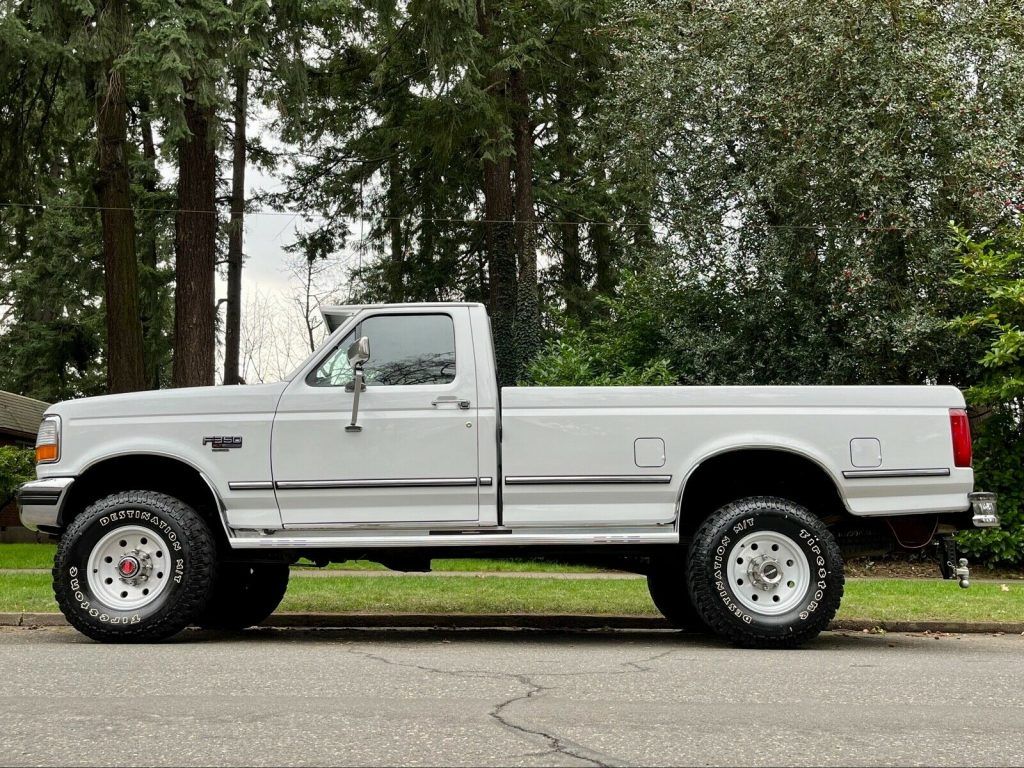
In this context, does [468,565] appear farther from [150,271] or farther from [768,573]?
[150,271]

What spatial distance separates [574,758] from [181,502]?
185 inches

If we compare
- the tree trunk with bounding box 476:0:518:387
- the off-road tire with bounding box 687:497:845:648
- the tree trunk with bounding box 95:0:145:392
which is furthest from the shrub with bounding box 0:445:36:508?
the off-road tire with bounding box 687:497:845:648

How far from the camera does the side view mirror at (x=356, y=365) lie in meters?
8.10

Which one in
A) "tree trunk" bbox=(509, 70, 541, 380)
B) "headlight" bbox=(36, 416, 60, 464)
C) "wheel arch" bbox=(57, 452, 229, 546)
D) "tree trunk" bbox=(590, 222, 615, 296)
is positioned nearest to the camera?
"headlight" bbox=(36, 416, 60, 464)

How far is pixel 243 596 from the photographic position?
9773 mm

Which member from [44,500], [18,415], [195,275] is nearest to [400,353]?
[44,500]

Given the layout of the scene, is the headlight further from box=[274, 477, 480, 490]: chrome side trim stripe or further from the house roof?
the house roof

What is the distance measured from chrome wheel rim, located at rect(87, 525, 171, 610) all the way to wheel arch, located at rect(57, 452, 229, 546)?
45 centimetres

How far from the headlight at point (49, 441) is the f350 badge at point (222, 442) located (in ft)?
3.52

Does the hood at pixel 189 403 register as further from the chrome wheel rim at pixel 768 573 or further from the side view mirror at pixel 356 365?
the chrome wheel rim at pixel 768 573

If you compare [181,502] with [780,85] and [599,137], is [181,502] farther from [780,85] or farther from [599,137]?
[599,137]

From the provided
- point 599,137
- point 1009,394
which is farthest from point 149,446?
point 599,137

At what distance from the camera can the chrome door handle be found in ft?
28.0

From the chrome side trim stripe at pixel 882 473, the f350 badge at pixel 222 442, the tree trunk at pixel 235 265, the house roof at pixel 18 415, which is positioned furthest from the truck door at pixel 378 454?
the house roof at pixel 18 415
